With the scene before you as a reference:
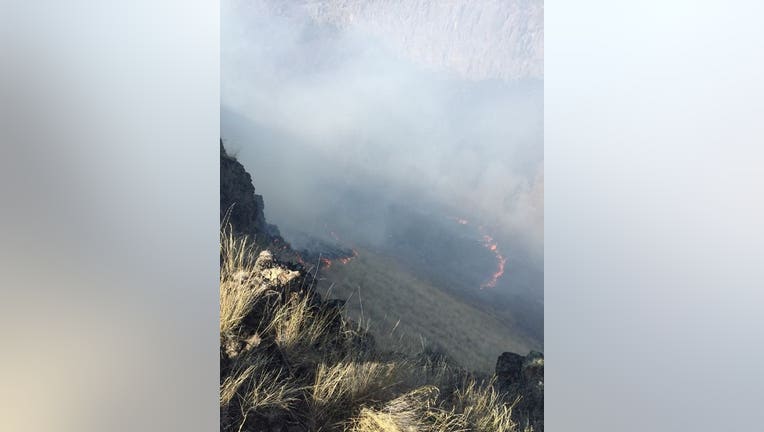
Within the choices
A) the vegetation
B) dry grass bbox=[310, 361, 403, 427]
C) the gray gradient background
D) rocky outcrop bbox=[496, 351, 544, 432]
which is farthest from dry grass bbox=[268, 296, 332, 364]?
rocky outcrop bbox=[496, 351, 544, 432]

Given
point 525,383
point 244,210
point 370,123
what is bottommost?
point 244,210

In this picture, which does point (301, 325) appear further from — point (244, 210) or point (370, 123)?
point (370, 123)

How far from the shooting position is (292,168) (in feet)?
8.67

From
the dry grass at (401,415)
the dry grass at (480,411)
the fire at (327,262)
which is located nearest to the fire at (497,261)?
the dry grass at (480,411)

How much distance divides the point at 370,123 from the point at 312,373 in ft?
3.47

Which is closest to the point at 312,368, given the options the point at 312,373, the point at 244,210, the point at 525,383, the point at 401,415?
the point at 312,373

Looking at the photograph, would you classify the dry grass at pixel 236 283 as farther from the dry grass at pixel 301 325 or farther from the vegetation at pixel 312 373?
the dry grass at pixel 301 325

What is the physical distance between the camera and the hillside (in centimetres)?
257

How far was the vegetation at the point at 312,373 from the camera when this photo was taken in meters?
2.57

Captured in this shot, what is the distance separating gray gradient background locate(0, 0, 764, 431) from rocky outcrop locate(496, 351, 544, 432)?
0.16 ft

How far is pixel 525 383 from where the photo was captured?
258 centimetres
